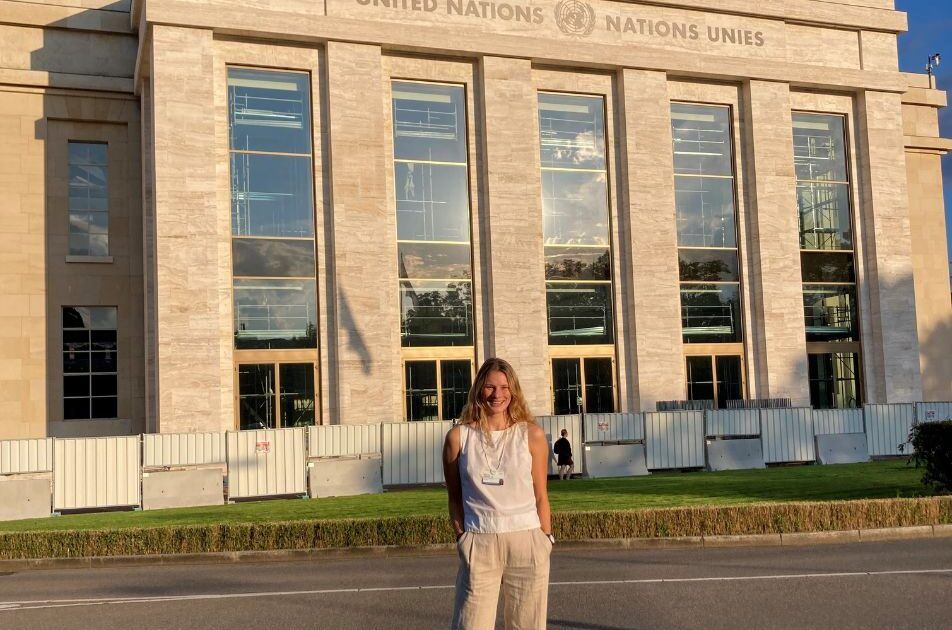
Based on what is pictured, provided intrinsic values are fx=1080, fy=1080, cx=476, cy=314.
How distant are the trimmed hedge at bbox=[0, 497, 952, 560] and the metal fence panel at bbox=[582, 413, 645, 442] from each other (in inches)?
469

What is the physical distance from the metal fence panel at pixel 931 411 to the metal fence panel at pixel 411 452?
1381cm

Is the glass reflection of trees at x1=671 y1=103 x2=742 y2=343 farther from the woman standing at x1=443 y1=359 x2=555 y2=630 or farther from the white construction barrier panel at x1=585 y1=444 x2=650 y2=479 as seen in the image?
the woman standing at x1=443 y1=359 x2=555 y2=630

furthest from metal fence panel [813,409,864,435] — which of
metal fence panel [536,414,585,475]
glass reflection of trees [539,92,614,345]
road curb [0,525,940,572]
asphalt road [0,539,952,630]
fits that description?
asphalt road [0,539,952,630]

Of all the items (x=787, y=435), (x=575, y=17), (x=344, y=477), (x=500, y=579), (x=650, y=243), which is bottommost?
(x=344, y=477)

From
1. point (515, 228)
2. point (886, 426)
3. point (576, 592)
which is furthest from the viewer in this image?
point (515, 228)

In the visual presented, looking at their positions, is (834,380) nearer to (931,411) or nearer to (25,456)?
(931,411)

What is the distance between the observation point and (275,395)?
29.5 meters

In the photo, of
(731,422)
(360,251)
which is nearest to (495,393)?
(731,422)

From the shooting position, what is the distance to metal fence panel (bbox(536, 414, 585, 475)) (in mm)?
26750

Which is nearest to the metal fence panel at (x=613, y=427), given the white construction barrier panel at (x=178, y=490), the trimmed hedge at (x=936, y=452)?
the white construction barrier panel at (x=178, y=490)

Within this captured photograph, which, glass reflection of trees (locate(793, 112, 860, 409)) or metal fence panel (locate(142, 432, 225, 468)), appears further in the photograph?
glass reflection of trees (locate(793, 112, 860, 409))

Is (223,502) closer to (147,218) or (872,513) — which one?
(147,218)

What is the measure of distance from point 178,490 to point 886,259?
80.7ft

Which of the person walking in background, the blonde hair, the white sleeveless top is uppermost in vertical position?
the blonde hair
